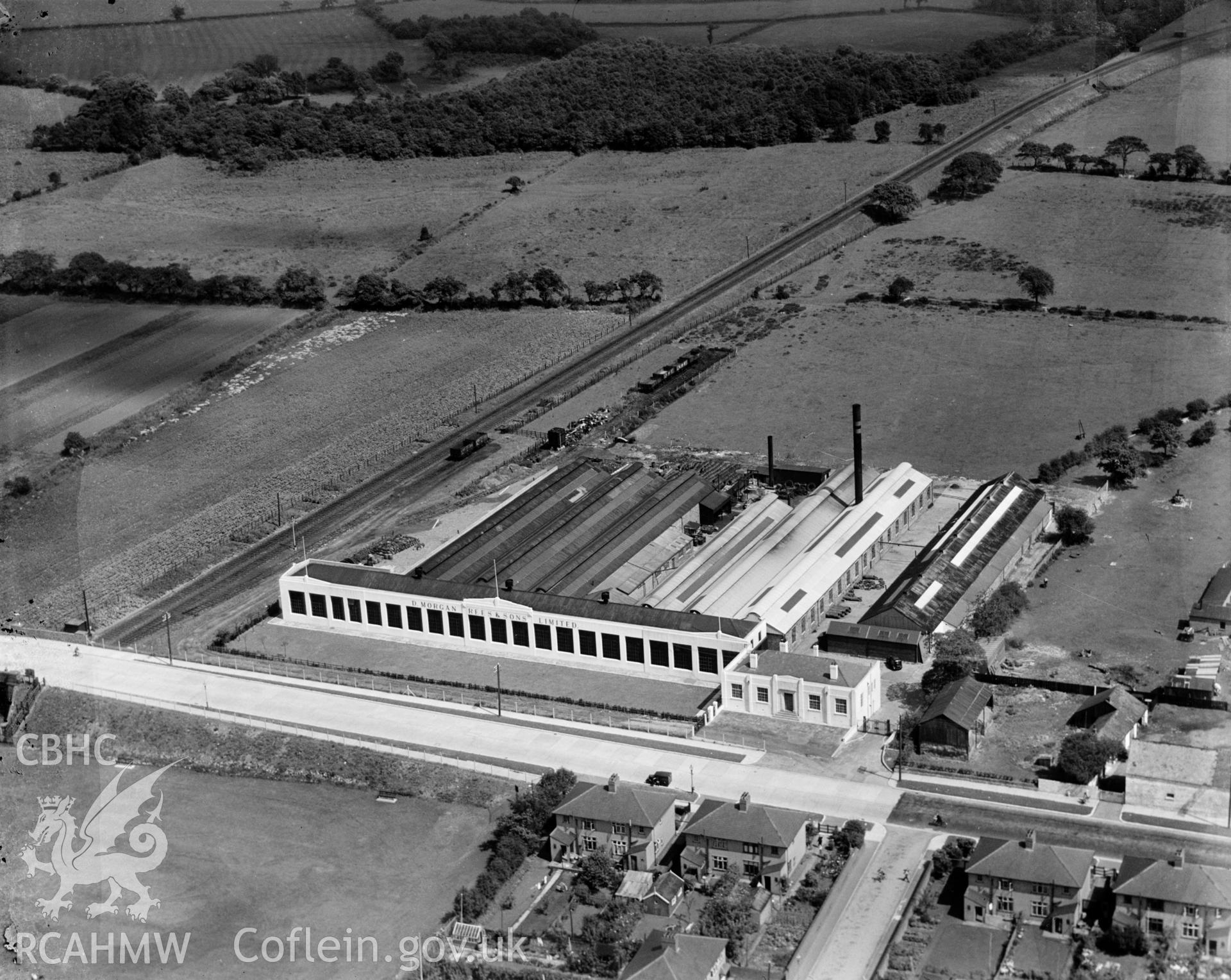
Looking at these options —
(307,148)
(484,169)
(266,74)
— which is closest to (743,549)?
(484,169)

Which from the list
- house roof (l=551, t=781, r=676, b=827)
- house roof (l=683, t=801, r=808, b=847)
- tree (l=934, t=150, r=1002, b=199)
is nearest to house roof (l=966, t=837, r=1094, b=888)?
house roof (l=683, t=801, r=808, b=847)

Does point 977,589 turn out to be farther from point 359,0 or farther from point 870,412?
point 359,0

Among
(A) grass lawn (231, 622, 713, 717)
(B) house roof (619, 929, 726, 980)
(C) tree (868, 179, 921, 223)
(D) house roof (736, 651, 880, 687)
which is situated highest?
(C) tree (868, 179, 921, 223)

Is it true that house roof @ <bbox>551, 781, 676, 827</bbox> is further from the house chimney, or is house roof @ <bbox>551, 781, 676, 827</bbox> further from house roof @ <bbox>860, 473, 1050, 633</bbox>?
the house chimney

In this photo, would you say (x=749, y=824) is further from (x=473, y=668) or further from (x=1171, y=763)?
(x=473, y=668)

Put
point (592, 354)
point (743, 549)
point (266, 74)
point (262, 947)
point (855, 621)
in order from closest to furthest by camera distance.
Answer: point (262, 947), point (855, 621), point (743, 549), point (592, 354), point (266, 74)

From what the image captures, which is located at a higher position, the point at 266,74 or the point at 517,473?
the point at 266,74

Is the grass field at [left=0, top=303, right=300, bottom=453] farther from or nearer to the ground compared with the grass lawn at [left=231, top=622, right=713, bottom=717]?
farther from the ground
